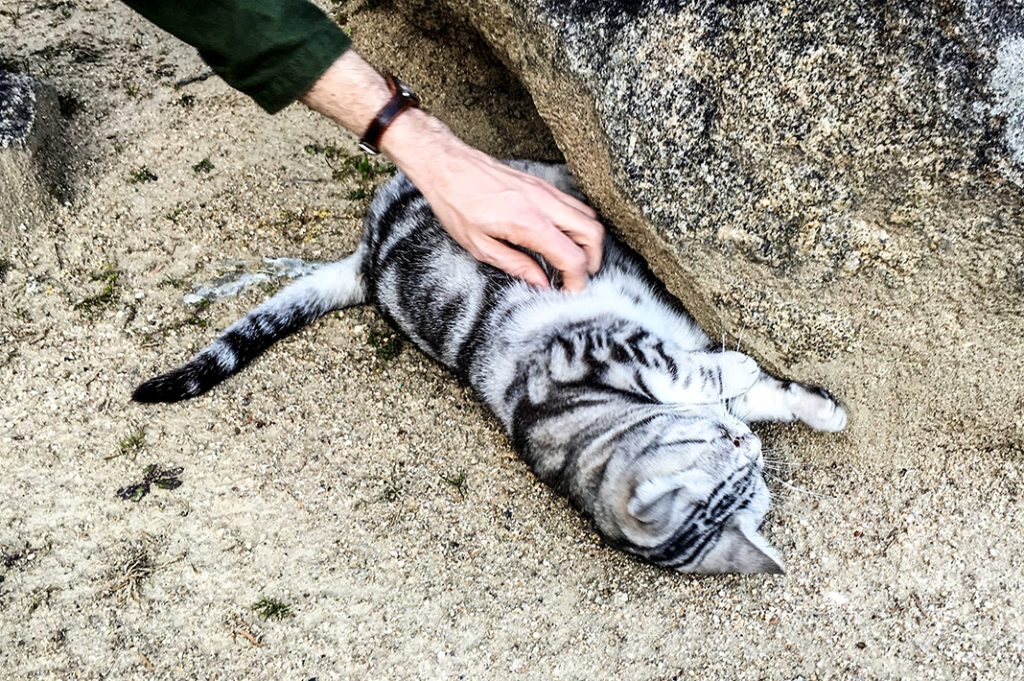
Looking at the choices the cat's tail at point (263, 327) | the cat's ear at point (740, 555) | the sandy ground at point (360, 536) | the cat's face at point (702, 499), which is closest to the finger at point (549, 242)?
the cat's face at point (702, 499)

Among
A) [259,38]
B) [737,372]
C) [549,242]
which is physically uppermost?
[259,38]

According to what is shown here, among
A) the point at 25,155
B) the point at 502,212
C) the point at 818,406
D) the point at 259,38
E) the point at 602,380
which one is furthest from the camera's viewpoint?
the point at 25,155

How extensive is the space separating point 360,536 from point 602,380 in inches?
32.1

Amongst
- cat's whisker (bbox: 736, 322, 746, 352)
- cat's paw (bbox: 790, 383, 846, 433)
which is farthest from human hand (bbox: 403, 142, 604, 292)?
cat's paw (bbox: 790, 383, 846, 433)

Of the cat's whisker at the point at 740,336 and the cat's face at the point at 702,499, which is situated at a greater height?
the cat's whisker at the point at 740,336

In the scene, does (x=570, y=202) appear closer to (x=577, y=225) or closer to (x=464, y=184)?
(x=577, y=225)

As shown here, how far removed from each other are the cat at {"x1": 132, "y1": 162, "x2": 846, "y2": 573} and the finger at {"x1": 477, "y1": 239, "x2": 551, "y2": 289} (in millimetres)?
278

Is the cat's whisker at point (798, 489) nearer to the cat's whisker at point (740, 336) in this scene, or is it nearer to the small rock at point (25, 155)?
the cat's whisker at point (740, 336)

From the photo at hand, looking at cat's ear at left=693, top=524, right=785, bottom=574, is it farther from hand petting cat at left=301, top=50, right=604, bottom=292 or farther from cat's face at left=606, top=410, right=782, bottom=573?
hand petting cat at left=301, top=50, right=604, bottom=292

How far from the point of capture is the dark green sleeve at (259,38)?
6.14 ft

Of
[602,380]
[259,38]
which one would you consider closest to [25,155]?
[259,38]

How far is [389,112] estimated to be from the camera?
80.7 inches

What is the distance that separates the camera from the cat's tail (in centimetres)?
242

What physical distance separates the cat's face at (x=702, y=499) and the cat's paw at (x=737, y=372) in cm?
10
